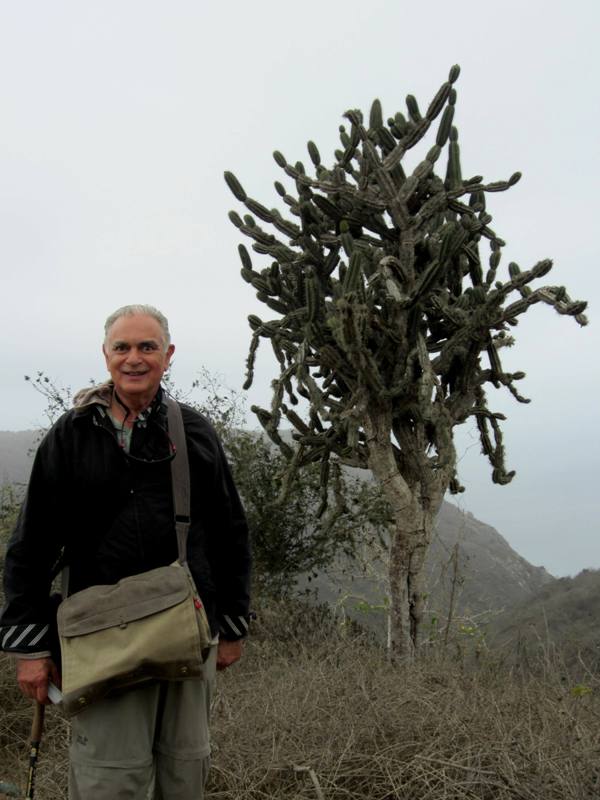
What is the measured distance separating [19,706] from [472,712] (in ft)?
11.9

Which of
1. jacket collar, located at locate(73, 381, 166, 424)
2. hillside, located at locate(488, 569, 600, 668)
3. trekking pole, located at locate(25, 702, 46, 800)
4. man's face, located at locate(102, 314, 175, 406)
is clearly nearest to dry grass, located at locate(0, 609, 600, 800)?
trekking pole, located at locate(25, 702, 46, 800)

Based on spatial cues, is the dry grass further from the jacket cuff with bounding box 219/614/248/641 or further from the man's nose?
the man's nose

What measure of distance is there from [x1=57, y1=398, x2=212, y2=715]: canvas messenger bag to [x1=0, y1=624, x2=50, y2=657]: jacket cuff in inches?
4.9

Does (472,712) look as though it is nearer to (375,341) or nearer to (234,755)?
(234,755)

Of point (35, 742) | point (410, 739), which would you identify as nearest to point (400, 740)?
point (410, 739)

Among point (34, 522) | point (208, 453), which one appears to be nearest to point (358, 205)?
point (208, 453)

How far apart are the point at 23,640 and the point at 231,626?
0.81 m

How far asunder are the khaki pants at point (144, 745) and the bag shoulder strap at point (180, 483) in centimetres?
51

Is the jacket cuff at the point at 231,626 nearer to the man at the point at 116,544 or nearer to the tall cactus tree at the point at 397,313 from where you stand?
the man at the point at 116,544

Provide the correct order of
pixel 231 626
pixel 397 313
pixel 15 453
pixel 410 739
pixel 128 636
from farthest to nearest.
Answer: pixel 15 453 → pixel 397 313 → pixel 410 739 → pixel 231 626 → pixel 128 636

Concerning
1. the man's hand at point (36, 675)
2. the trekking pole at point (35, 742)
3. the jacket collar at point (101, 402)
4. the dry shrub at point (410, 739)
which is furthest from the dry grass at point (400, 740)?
the jacket collar at point (101, 402)

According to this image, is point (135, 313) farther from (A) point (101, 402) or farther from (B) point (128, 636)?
(B) point (128, 636)

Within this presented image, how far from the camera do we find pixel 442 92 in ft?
23.4

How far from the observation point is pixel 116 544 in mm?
2598
